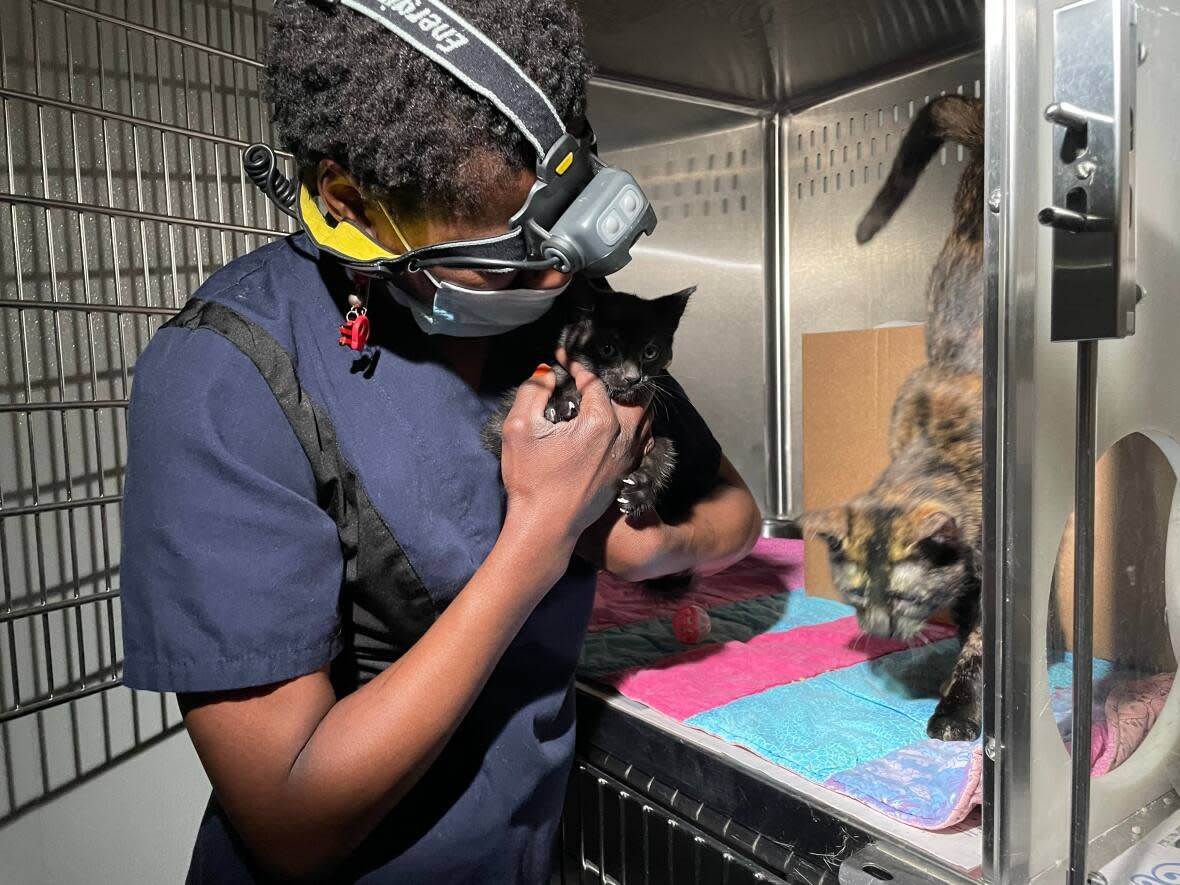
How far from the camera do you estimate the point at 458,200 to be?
0.64 metres

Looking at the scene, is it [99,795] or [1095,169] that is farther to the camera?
[99,795]

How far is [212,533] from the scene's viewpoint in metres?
0.65

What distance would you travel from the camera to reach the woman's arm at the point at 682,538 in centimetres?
94

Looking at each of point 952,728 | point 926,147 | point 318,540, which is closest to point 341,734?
point 318,540

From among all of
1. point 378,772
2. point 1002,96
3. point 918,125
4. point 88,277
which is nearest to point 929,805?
point 378,772

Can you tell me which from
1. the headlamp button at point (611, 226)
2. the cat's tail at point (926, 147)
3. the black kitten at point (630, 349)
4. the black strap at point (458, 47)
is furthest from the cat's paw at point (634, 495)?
the cat's tail at point (926, 147)

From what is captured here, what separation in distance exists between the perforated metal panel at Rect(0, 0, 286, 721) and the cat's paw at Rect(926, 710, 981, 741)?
3.63 ft

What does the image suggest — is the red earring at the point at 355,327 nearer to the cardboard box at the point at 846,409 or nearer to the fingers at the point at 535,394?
the fingers at the point at 535,394

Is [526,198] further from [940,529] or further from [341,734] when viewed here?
[940,529]

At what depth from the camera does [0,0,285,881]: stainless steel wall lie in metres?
1.07

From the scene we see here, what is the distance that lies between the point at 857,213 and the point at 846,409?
377mm

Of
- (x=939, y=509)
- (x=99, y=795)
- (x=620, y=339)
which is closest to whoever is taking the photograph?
(x=939, y=509)

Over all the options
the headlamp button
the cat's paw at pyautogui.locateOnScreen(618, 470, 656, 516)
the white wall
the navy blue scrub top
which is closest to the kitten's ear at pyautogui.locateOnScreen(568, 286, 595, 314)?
the navy blue scrub top

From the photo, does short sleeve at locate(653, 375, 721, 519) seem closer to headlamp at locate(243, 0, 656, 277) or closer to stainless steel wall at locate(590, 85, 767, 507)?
headlamp at locate(243, 0, 656, 277)
